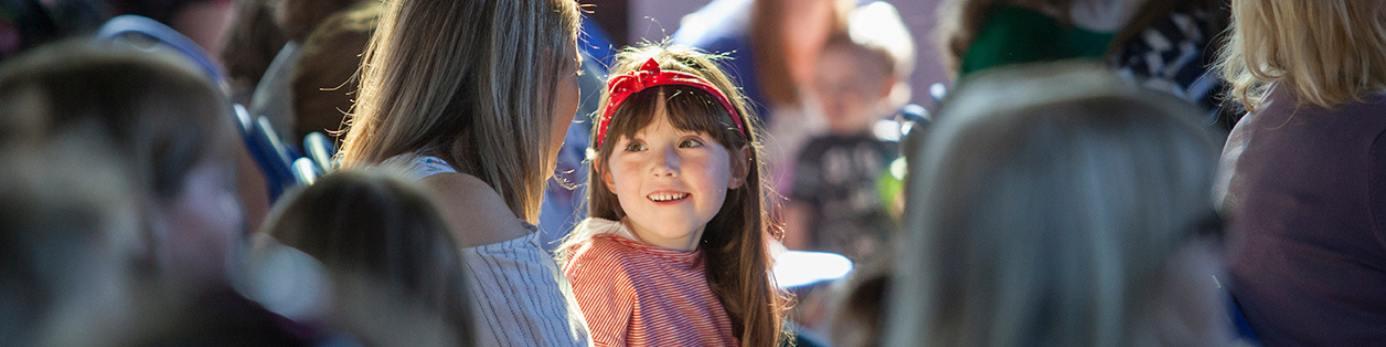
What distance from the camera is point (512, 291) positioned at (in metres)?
2.02

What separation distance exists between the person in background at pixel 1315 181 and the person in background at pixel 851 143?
216 cm

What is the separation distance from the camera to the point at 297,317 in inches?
55.2

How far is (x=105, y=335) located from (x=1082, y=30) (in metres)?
2.70

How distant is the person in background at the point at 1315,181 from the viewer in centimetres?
222

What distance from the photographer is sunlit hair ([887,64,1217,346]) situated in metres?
1.17

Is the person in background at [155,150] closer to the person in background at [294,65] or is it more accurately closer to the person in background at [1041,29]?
the person in background at [294,65]

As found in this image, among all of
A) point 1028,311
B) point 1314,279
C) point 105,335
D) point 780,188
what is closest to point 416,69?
point 105,335

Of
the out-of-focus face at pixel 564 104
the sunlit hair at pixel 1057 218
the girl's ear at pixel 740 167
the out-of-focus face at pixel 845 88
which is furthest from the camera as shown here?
the out-of-focus face at pixel 845 88

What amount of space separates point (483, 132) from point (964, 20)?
1916mm

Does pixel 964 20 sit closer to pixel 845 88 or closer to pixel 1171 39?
pixel 1171 39

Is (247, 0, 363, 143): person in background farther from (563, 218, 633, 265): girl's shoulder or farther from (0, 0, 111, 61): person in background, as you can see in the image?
(563, 218, 633, 265): girl's shoulder

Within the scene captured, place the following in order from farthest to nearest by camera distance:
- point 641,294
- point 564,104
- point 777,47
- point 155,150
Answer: point 777,47 < point 641,294 < point 564,104 < point 155,150

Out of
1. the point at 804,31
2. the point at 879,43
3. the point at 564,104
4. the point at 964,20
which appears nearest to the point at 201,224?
the point at 564,104

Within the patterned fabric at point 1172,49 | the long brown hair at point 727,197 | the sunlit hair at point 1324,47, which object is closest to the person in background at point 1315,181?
the sunlit hair at point 1324,47
